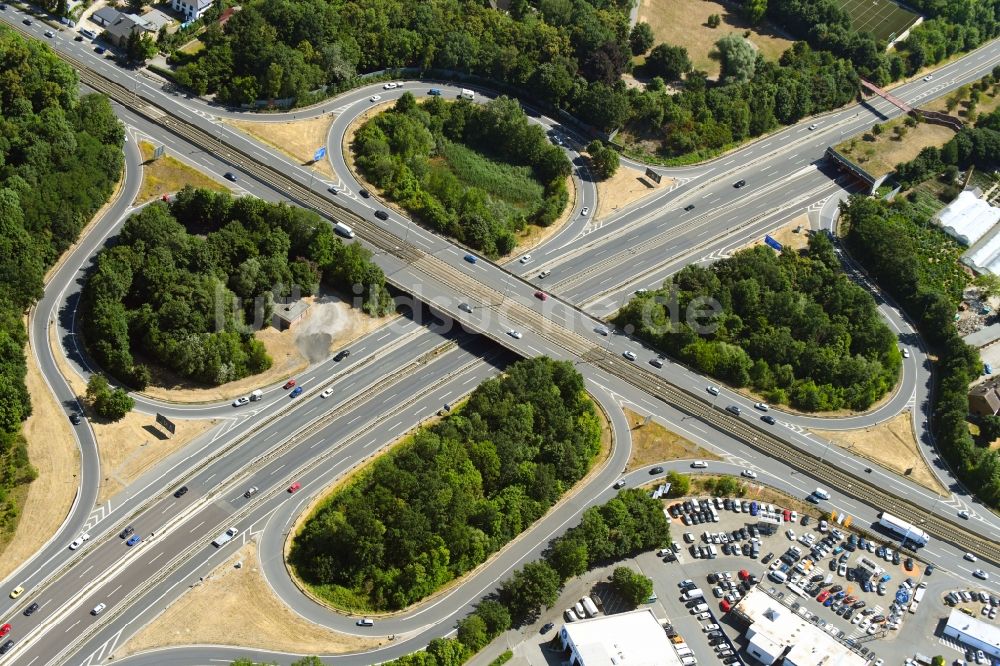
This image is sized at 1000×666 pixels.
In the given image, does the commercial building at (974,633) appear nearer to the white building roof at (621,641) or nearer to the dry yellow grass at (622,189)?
the white building roof at (621,641)

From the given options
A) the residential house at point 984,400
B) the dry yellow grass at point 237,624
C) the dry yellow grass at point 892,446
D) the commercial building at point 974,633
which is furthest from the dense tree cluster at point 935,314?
the dry yellow grass at point 237,624

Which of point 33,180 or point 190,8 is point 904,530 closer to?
point 33,180

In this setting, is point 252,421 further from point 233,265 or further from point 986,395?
point 986,395

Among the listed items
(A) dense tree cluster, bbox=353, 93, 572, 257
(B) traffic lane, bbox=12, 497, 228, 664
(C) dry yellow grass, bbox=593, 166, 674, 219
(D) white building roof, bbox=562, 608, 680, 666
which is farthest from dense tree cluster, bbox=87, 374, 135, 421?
(C) dry yellow grass, bbox=593, 166, 674, 219

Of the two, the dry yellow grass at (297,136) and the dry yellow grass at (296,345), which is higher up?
the dry yellow grass at (297,136)

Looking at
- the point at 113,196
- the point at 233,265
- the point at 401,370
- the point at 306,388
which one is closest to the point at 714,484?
the point at 401,370

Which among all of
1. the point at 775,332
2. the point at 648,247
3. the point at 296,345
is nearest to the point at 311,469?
the point at 296,345
